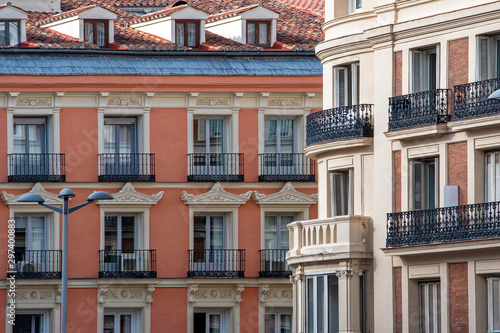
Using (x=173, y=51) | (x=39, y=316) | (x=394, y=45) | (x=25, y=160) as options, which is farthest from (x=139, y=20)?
(x=394, y=45)

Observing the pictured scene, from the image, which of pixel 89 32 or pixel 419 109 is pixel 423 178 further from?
pixel 89 32

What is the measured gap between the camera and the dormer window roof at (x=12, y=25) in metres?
55.1

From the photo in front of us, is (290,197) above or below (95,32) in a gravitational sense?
below

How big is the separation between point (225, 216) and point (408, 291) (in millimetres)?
13891

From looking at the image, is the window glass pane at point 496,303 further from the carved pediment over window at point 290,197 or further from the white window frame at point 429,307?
the carved pediment over window at point 290,197

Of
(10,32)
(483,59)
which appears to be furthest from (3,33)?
(483,59)

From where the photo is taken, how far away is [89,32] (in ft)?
186

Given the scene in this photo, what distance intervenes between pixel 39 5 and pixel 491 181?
25.2 meters

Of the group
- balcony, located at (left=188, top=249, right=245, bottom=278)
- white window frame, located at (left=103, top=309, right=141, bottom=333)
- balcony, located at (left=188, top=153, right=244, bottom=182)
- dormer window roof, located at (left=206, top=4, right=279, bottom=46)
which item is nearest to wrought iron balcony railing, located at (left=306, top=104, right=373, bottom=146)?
balcony, located at (left=188, top=153, right=244, bottom=182)

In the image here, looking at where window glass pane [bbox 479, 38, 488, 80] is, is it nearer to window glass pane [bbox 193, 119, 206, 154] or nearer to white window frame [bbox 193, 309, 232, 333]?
window glass pane [bbox 193, 119, 206, 154]

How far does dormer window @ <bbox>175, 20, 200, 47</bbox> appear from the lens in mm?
57250

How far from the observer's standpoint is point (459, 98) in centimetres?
→ 4144

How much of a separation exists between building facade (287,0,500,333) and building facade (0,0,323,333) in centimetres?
797

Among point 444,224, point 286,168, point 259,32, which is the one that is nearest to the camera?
point 444,224
